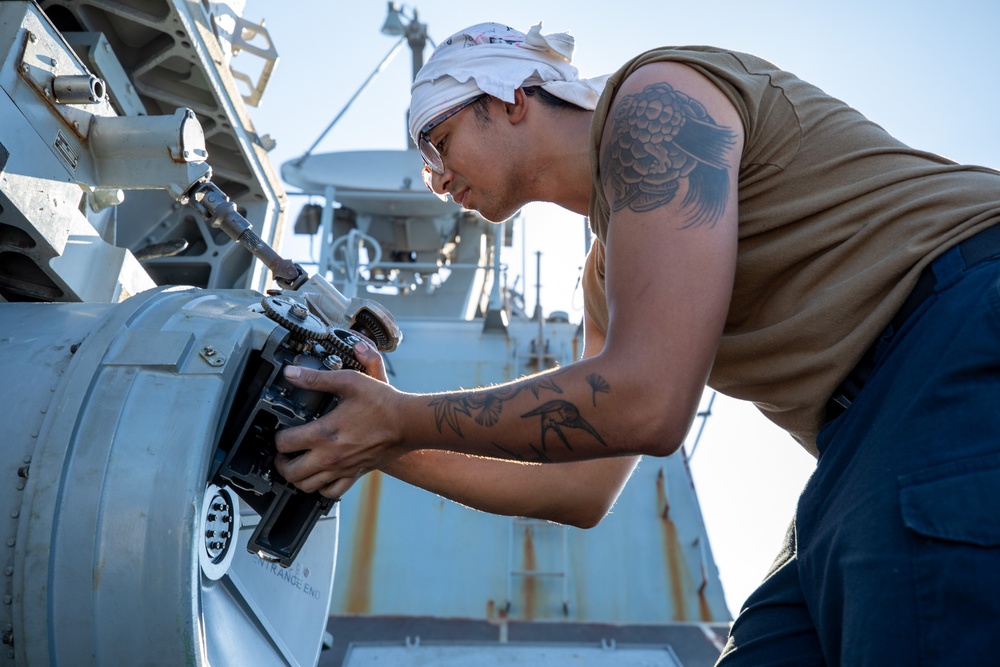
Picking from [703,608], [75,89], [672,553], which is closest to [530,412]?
[75,89]

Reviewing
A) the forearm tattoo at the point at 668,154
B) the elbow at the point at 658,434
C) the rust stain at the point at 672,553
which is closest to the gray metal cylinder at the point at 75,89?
the forearm tattoo at the point at 668,154

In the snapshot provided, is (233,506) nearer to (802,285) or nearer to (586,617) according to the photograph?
(802,285)

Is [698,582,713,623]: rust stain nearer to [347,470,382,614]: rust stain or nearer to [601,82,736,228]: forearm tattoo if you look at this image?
[347,470,382,614]: rust stain

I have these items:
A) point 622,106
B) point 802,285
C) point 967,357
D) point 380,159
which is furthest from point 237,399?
point 380,159

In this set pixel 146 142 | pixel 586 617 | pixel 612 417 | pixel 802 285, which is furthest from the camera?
pixel 586 617

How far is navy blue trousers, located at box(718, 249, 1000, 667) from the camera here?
1.30 m

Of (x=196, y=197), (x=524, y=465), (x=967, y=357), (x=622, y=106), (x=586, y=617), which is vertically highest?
(x=622, y=106)

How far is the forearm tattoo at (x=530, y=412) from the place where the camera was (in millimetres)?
1652

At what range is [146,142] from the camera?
281 centimetres

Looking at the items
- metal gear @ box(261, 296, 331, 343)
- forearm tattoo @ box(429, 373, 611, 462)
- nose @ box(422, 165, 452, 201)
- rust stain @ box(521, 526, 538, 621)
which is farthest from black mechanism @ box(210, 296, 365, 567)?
rust stain @ box(521, 526, 538, 621)

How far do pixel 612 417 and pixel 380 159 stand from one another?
8.04 m

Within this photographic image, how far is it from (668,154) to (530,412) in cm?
50

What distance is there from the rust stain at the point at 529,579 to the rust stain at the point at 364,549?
3.04ft

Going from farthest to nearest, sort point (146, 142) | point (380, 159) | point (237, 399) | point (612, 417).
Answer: point (380, 159) < point (146, 142) < point (237, 399) < point (612, 417)
